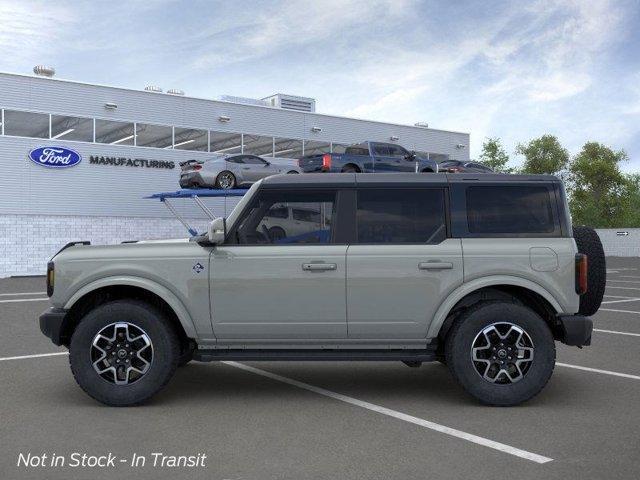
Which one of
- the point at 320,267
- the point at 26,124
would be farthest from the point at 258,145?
the point at 320,267

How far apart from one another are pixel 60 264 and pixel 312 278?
7.24ft

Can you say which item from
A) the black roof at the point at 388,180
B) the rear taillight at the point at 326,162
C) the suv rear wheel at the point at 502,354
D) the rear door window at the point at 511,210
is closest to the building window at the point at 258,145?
the rear taillight at the point at 326,162

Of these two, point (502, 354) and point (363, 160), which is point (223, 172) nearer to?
point (363, 160)

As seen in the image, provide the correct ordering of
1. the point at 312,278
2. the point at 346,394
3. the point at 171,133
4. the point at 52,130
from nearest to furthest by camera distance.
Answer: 1. the point at 312,278
2. the point at 346,394
3. the point at 52,130
4. the point at 171,133

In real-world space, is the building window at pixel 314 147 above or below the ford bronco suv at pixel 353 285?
above

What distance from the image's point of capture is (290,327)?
605 centimetres

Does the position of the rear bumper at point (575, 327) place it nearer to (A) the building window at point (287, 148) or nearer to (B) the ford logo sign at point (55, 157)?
(B) the ford logo sign at point (55, 157)

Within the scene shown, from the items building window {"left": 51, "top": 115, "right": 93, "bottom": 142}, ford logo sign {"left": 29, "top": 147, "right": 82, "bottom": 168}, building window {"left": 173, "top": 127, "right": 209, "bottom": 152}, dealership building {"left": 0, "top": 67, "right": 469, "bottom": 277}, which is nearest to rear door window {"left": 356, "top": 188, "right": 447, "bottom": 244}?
dealership building {"left": 0, "top": 67, "right": 469, "bottom": 277}

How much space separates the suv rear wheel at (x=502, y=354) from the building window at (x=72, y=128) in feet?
87.8

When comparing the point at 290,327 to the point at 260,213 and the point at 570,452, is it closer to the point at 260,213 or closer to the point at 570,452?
the point at 260,213

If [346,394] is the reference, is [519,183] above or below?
above

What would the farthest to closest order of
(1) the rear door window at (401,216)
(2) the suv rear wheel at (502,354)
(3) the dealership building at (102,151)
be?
(3) the dealership building at (102,151), (1) the rear door window at (401,216), (2) the suv rear wheel at (502,354)

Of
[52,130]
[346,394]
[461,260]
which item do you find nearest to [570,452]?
[461,260]

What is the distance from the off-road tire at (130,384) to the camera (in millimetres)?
5957
